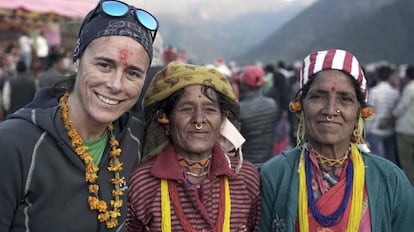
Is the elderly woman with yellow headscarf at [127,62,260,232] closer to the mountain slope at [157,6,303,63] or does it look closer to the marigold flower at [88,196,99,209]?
the marigold flower at [88,196,99,209]

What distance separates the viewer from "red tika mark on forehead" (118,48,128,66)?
5.85 feet

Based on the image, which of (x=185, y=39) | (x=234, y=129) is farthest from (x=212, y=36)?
(x=234, y=129)

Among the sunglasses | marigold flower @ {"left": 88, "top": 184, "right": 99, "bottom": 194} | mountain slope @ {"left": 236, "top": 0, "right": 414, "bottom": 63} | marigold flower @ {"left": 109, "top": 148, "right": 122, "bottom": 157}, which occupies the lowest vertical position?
marigold flower @ {"left": 88, "top": 184, "right": 99, "bottom": 194}

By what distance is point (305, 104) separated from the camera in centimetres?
214

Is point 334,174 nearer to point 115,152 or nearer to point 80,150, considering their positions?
point 115,152

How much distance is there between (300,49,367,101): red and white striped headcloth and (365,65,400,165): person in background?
4.65 meters

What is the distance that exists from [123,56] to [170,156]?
0.55 meters

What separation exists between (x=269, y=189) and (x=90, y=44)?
103cm

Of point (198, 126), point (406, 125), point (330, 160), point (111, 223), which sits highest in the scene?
point (406, 125)

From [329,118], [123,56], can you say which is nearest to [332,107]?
[329,118]

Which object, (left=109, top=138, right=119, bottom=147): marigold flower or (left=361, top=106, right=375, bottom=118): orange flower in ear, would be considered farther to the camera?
(left=361, top=106, right=375, bottom=118): orange flower in ear

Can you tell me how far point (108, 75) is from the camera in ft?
5.90

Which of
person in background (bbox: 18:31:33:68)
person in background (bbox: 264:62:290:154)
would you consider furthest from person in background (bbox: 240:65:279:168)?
person in background (bbox: 18:31:33:68)

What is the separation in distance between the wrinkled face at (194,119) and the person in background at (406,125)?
4.77 metres
